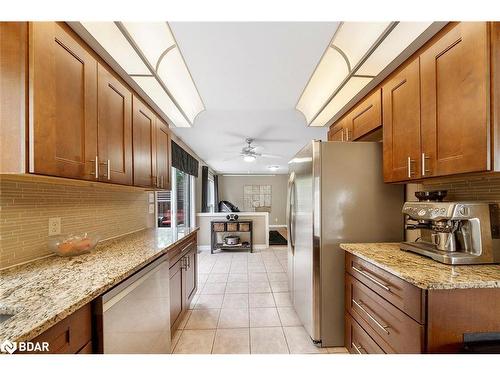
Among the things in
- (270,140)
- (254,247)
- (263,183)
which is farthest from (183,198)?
(263,183)

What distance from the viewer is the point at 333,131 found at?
2.59 meters

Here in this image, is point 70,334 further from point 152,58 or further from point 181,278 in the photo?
point 152,58

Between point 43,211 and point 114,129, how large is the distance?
680 millimetres

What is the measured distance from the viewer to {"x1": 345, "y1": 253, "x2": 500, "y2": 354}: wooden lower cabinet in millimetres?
985

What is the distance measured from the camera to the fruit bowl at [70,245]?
52.2 inches

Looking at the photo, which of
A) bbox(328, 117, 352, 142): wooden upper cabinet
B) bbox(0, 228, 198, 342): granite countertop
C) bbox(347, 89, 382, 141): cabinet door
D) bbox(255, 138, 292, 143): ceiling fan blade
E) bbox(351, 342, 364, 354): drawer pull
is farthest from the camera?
bbox(255, 138, 292, 143): ceiling fan blade

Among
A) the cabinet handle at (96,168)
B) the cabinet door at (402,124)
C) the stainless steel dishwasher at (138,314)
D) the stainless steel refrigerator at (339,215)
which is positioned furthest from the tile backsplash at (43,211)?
the cabinet door at (402,124)

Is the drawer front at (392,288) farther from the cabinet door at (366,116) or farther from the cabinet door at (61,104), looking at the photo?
the cabinet door at (61,104)

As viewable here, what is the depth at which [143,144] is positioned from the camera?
1.94 meters

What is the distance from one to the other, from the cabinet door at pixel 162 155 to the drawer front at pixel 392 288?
1.98 metres

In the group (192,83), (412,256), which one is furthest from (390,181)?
(192,83)

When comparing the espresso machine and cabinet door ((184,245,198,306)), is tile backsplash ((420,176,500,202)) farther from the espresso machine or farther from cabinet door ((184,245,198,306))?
cabinet door ((184,245,198,306))

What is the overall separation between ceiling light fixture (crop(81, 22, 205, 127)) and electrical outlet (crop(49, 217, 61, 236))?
1.14 meters

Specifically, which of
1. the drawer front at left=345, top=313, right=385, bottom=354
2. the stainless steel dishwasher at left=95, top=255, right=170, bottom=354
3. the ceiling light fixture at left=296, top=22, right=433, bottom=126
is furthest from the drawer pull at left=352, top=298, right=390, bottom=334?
the ceiling light fixture at left=296, top=22, right=433, bottom=126
